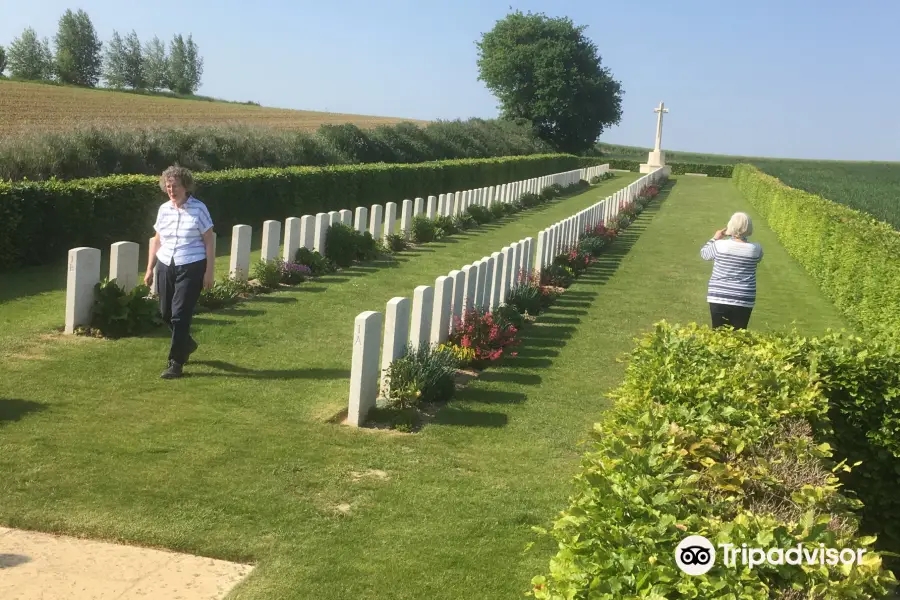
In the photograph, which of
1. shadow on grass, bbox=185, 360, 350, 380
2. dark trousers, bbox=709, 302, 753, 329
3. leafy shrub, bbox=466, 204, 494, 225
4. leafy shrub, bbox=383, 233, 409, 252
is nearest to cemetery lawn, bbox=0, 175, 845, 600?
shadow on grass, bbox=185, 360, 350, 380

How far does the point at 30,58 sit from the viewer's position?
214ft

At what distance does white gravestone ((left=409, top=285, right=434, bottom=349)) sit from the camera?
23.9 ft

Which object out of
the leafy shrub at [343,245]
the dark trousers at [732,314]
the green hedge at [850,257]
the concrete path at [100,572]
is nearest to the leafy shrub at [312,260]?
the leafy shrub at [343,245]

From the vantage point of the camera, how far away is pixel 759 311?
1305cm

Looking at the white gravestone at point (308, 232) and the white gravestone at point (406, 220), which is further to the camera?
the white gravestone at point (406, 220)

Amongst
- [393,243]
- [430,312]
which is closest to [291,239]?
[393,243]

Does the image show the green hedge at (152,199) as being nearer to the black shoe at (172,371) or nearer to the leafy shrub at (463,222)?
the leafy shrub at (463,222)

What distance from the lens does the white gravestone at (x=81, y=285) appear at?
7.99m

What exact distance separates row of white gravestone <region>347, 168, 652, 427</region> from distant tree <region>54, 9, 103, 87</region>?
64970 mm

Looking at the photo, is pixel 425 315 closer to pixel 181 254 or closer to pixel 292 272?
pixel 181 254

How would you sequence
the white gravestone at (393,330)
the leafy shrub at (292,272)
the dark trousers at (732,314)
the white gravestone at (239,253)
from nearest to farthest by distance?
1. the white gravestone at (393,330)
2. the dark trousers at (732,314)
3. the white gravestone at (239,253)
4. the leafy shrub at (292,272)

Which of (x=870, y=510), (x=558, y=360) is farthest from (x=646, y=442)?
(x=558, y=360)

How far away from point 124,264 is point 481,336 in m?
3.66

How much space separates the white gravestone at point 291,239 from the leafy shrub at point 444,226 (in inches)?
238
